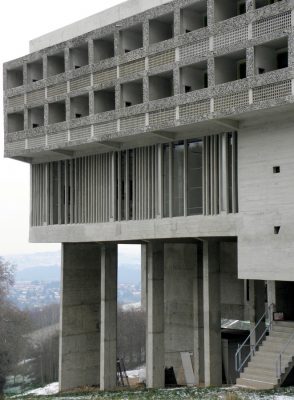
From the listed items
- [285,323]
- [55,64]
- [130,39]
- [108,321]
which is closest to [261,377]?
[285,323]

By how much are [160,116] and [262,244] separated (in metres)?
7.44

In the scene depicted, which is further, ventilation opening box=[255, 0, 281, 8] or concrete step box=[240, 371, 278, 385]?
ventilation opening box=[255, 0, 281, 8]

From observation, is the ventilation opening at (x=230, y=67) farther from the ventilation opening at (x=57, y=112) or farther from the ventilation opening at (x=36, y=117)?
the ventilation opening at (x=36, y=117)

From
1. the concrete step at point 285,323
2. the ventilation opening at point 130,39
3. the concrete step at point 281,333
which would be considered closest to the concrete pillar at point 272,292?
the concrete step at point 285,323

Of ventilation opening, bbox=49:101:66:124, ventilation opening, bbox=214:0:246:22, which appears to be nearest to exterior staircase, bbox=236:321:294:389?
ventilation opening, bbox=214:0:246:22

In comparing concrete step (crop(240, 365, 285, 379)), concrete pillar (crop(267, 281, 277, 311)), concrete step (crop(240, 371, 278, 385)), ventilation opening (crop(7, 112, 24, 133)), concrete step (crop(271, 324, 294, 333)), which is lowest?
concrete step (crop(240, 371, 278, 385))

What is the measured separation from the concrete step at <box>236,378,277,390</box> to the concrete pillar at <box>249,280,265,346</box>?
9.36 metres

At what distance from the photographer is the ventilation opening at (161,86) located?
3027cm

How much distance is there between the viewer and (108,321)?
122 ft

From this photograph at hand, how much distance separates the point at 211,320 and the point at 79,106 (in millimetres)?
12754

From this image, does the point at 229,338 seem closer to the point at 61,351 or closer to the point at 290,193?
the point at 61,351

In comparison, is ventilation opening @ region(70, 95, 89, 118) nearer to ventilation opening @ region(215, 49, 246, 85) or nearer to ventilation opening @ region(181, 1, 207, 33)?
ventilation opening @ region(181, 1, 207, 33)

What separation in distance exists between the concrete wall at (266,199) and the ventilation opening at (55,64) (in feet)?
41.1

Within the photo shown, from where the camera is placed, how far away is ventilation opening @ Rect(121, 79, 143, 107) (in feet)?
103
